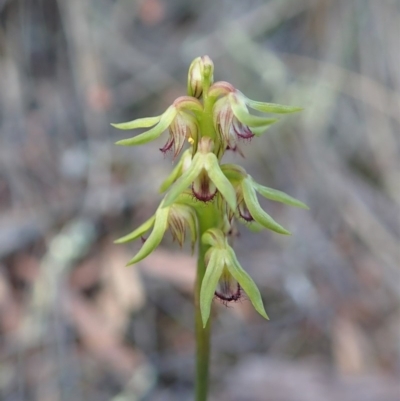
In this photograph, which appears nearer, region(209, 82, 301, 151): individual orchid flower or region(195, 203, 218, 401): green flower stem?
region(209, 82, 301, 151): individual orchid flower

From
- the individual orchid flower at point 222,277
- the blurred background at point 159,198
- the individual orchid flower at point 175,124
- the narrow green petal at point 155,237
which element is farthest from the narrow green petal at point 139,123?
the blurred background at point 159,198

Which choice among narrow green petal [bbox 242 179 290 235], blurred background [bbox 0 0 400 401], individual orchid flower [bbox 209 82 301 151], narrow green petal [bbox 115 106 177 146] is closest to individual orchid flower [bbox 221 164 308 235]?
narrow green petal [bbox 242 179 290 235]

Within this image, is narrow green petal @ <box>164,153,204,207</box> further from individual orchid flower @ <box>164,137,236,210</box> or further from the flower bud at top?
the flower bud at top

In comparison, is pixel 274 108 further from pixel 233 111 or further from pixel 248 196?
pixel 248 196

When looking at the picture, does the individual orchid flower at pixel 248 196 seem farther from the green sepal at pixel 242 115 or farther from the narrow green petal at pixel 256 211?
the green sepal at pixel 242 115

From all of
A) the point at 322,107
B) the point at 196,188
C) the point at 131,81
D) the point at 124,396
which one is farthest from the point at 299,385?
the point at 131,81

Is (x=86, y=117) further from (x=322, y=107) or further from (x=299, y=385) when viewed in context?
(x=299, y=385)

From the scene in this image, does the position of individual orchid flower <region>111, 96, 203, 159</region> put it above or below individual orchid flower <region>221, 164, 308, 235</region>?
above
